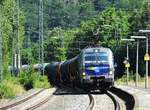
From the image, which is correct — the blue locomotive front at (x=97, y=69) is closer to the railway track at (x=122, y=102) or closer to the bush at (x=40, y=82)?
the railway track at (x=122, y=102)

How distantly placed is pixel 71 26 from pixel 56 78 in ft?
345

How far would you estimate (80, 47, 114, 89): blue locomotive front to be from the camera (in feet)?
123

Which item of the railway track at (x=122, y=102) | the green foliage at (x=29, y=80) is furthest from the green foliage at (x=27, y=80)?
the railway track at (x=122, y=102)

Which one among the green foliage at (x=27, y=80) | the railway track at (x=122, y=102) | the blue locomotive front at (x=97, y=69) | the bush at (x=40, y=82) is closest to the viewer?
the railway track at (x=122, y=102)

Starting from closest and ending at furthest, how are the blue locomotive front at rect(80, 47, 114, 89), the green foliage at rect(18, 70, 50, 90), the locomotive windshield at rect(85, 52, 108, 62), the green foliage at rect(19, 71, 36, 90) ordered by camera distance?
the blue locomotive front at rect(80, 47, 114, 89), the locomotive windshield at rect(85, 52, 108, 62), the green foliage at rect(18, 70, 50, 90), the green foliage at rect(19, 71, 36, 90)

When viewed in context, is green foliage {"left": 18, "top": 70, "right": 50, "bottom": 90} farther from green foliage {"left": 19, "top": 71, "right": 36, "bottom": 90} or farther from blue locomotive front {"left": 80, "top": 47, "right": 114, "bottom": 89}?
blue locomotive front {"left": 80, "top": 47, "right": 114, "bottom": 89}

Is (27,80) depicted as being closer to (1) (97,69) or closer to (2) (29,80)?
(2) (29,80)

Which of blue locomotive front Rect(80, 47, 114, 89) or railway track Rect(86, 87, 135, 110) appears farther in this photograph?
blue locomotive front Rect(80, 47, 114, 89)

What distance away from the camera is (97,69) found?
37531mm

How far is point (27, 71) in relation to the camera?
51.6 metres

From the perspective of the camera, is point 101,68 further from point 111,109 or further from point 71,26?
point 71,26

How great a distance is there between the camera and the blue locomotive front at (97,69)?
37406mm

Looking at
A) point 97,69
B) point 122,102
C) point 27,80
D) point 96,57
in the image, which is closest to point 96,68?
point 97,69

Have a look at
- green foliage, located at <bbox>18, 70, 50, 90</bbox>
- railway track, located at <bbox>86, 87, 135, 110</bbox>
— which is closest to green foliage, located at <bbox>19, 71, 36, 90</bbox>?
green foliage, located at <bbox>18, 70, 50, 90</bbox>
